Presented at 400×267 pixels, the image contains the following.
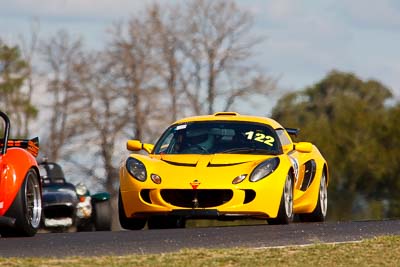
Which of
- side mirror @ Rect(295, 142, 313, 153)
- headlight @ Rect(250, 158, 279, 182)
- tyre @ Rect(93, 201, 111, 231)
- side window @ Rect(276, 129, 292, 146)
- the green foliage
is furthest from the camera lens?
the green foliage

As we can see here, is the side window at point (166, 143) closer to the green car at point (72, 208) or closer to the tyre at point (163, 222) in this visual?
the tyre at point (163, 222)

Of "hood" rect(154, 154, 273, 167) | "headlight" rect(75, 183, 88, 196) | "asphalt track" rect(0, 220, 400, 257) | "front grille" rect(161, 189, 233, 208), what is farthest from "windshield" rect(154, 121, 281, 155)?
"headlight" rect(75, 183, 88, 196)

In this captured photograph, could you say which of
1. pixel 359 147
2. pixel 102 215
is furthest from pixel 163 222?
pixel 359 147

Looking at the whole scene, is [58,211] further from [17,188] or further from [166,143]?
[17,188]

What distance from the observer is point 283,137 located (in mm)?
18250

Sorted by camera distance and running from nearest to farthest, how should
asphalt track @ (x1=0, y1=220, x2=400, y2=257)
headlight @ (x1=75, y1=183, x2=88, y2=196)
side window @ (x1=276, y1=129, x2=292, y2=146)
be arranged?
asphalt track @ (x1=0, y1=220, x2=400, y2=257), side window @ (x1=276, y1=129, x2=292, y2=146), headlight @ (x1=75, y1=183, x2=88, y2=196)

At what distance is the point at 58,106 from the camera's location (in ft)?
205

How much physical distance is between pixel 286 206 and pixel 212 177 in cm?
102

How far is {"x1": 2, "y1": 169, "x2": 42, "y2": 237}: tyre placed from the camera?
565 inches

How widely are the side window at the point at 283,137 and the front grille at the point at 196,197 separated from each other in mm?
1853

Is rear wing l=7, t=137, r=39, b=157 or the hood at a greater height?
rear wing l=7, t=137, r=39, b=157

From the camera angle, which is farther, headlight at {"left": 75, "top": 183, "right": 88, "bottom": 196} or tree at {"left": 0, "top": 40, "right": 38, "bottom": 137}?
tree at {"left": 0, "top": 40, "right": 38, "bottom": 137}

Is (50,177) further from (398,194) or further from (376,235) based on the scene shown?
(398,194)

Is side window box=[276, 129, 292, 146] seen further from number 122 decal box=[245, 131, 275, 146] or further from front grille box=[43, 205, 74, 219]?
front grille box=[43, 205, 74, 219]
